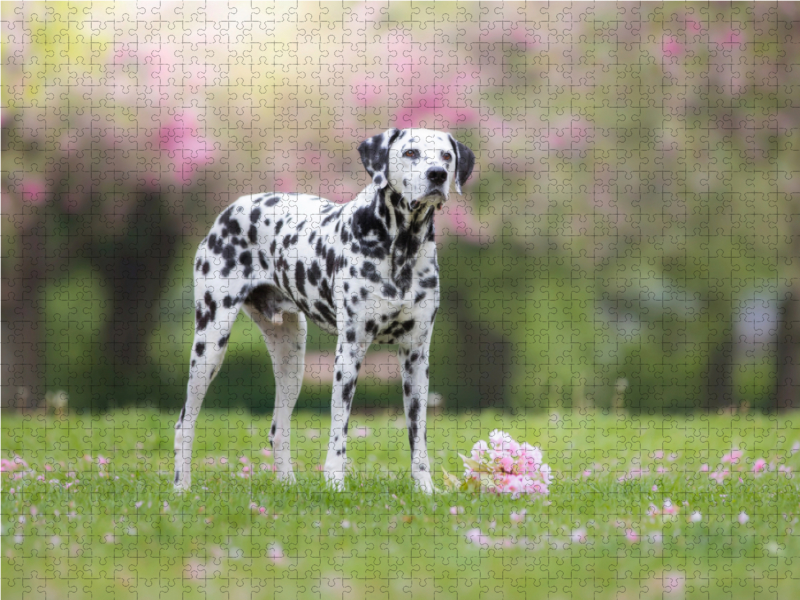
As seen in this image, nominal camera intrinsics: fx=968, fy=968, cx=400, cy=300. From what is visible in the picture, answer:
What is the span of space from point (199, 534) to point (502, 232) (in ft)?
27.4

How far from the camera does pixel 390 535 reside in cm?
601

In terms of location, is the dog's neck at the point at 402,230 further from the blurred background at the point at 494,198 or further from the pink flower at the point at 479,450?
the blurred background at the point at 494,198

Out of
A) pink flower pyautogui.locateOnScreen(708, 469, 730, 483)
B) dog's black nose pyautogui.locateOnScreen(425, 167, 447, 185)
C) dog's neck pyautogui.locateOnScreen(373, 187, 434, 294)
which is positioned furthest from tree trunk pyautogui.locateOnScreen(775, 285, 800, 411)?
dog's black nose pyautogui.locateOnScreen(425, 167, 447, 185)

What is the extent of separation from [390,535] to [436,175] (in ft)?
7.60

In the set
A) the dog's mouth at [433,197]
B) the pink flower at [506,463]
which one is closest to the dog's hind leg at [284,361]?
the pink flower at [506,463]

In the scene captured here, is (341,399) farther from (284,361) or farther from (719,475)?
(719,475)

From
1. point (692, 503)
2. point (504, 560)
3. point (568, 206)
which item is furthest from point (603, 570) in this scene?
point (568, 206)

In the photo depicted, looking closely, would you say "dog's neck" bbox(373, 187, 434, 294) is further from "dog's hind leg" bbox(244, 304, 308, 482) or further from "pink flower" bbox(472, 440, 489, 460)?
"dog's hind leg" bbox(244, 304, 308, 482)

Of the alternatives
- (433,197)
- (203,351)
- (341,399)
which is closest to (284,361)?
(203,351)

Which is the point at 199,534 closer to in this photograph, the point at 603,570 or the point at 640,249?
the point at 603,570

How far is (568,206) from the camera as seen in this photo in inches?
523

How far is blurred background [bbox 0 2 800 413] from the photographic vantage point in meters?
12.9

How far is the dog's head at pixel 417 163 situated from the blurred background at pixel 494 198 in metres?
6.01

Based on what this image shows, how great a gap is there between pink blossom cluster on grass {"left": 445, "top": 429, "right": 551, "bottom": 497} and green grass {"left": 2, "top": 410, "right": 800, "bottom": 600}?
0.20 meters
